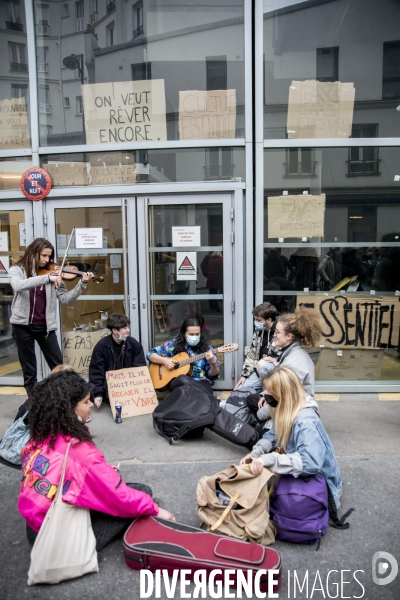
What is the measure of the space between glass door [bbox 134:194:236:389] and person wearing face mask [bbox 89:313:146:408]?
1.27ft

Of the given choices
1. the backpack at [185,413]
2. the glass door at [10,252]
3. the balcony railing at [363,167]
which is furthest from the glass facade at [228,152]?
the backpack at [185,413]

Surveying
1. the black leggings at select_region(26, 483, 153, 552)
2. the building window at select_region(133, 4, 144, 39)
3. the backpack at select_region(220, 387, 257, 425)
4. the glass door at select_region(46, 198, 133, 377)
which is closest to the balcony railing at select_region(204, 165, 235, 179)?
the glass door at select_region(46, 198, 133, 377)

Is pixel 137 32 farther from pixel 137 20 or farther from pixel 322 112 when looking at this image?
pixel 322 112

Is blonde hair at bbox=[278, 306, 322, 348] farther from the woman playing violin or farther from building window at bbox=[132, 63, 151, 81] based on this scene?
building window at bbox=[132, 63, 151, 81]

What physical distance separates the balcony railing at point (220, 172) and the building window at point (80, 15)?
91.1 inches

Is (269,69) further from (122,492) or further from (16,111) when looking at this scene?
(122,492)

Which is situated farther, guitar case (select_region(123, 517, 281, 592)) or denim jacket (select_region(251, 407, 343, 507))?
denim jacket (select_region(251, 407, 343, 507))

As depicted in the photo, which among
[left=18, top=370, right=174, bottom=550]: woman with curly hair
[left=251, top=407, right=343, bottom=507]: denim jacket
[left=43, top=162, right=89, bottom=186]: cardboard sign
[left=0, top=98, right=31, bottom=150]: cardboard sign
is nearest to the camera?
[left=18, top=370, right=174, bottom=550]: woman with curly hair

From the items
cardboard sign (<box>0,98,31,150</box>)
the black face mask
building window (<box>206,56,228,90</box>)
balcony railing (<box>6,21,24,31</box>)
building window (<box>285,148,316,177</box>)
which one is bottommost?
the black face mask

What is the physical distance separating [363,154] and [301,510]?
403 cm

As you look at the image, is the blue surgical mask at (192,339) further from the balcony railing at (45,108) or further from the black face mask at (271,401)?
the balcony railing at (45,108)

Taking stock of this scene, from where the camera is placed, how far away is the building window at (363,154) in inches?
208

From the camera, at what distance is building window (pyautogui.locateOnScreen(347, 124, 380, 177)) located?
5.29m

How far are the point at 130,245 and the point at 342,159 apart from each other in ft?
8.51
